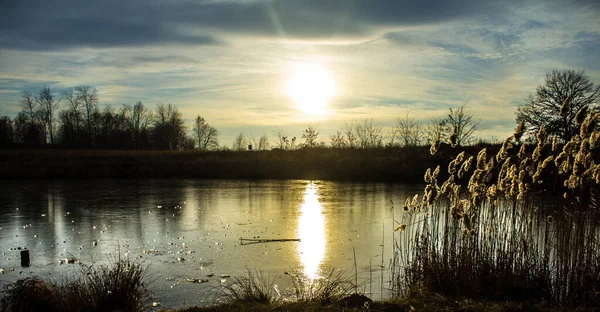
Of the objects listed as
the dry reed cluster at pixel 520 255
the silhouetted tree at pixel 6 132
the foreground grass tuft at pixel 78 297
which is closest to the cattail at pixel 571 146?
the dry reed cluster at pixel 520 255

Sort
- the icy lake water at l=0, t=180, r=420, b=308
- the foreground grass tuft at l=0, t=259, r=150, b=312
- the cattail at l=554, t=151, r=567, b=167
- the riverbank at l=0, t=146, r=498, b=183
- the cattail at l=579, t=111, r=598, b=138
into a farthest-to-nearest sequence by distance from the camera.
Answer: the riverbank at l=0, t=146, r=498, b=183 < the icy lake water at l=0, t=180, r=420, b=308 < the cattail at l=554, t=151, r=567, b=167 < the foreground grass tuft at l=0, t=259, r=150, b=312 < the cattail at l=579, t=111, r=598, b=138

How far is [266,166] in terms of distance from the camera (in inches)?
1287

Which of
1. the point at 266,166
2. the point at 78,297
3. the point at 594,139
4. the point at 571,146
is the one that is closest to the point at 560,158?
the point at 571,146

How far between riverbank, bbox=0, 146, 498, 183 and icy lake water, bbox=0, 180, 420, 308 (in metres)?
9.75

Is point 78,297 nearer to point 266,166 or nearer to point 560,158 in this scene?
point 560,158

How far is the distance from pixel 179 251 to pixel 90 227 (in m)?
4.02

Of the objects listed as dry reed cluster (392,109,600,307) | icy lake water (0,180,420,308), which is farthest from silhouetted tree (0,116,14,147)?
dry reed cluster (392,109,600,307)

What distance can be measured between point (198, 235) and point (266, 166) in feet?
71.3

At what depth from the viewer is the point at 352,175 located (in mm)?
29500

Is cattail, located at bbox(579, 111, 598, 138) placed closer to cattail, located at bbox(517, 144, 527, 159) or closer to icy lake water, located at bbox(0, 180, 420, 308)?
cattail, located at bbox(517, 144, 527, 159)

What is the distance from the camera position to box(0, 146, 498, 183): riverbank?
29422 millimetres

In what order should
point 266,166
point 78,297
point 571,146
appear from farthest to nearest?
point 266,166 < point 571,146 < point 78,297

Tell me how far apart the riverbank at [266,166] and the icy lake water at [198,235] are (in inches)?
384

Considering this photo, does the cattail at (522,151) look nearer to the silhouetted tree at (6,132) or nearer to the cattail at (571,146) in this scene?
the cattail at (571,146)
